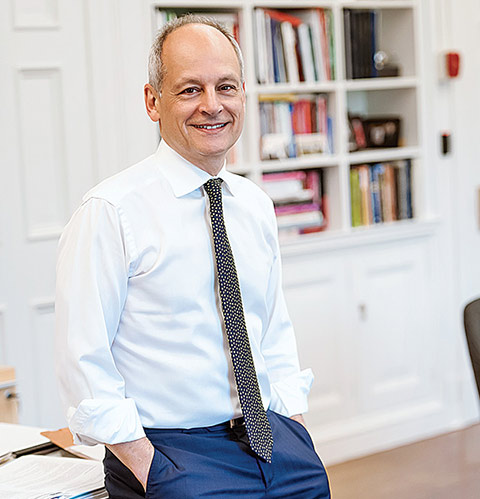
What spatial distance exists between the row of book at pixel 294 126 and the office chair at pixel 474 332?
4.89 ft

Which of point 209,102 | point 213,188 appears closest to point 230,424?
point 213,188

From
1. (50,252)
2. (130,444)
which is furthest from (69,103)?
(130,444)

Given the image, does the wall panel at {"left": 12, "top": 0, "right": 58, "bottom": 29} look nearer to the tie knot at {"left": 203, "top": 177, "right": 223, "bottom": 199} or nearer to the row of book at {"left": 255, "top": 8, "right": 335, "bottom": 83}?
the row of book at {"left": 255, "top": 8, "right": 335, "bottom": 83}

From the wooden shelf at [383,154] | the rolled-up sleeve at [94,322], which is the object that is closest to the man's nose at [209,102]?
the rolled-up sleeve at [94,322]

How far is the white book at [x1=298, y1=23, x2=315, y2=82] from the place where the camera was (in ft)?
11.2

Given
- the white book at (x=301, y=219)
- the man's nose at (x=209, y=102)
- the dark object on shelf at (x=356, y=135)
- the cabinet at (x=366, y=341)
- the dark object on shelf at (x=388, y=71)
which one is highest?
the dark object on shelf at (x=388, y=71)

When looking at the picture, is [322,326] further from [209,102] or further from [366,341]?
[209,102]

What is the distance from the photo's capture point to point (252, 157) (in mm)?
3346

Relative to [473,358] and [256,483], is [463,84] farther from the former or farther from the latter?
[256,483]

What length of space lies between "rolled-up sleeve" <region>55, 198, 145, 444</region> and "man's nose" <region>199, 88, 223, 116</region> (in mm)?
232

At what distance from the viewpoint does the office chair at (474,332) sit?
203cm

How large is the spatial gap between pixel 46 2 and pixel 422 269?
6.55ft

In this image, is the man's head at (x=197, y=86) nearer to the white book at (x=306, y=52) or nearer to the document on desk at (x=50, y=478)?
the document on desk at (x=50, y=478)

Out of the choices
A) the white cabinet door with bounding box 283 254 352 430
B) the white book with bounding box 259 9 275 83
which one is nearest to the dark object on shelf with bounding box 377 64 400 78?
the white book with bounding box 259 9 275 83
